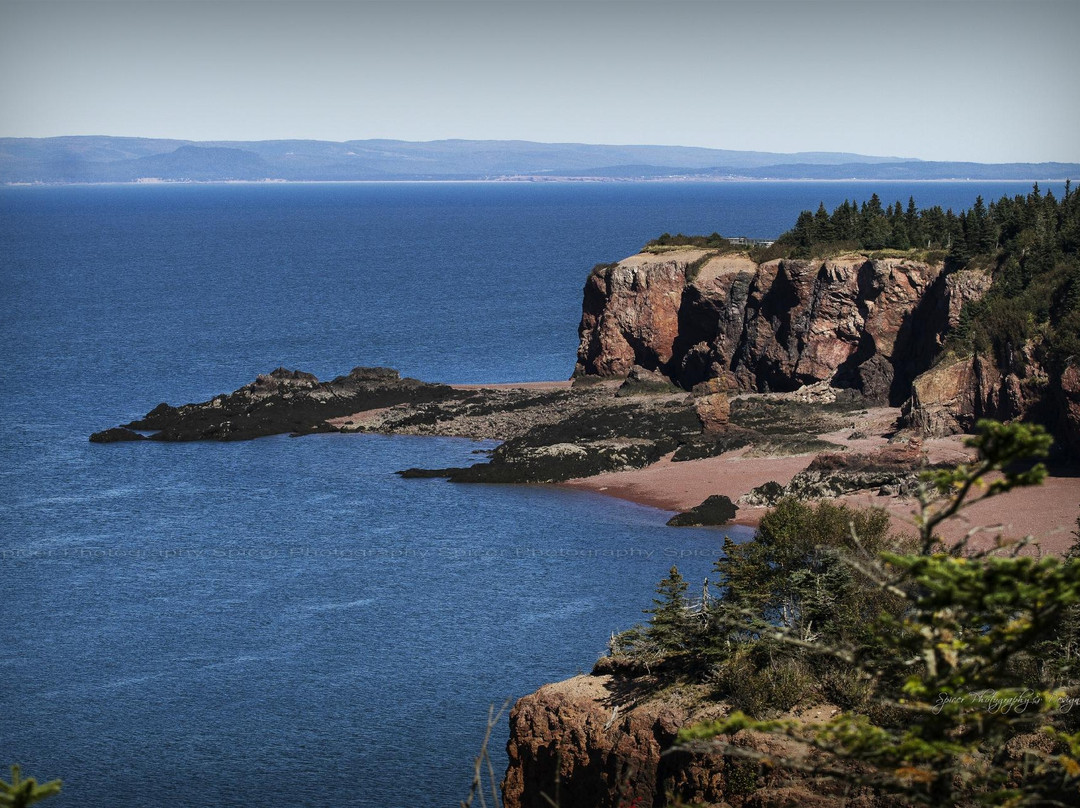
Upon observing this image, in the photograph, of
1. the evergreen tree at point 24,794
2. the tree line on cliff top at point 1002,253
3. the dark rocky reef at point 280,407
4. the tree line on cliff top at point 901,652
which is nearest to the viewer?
the evergreen tree at point 24,794

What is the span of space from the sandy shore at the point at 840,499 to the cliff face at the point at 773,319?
6.41 metres

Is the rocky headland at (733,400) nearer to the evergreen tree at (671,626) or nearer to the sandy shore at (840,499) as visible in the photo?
the sandy shore at (840,499)

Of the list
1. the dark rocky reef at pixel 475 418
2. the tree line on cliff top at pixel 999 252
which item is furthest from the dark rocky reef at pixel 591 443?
the tree line on cliff top at pixel 999 252

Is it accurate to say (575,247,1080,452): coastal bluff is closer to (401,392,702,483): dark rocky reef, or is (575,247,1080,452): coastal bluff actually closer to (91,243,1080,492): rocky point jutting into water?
(91,243,1080,492): rocky point jutting into water

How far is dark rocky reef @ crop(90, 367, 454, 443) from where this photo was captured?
3430 inches

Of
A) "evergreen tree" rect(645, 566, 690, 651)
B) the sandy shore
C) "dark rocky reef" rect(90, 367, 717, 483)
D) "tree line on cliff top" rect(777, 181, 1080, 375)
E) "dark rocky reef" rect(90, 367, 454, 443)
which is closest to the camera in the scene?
"evergreen tree" rect(645, 566, 690, 651)

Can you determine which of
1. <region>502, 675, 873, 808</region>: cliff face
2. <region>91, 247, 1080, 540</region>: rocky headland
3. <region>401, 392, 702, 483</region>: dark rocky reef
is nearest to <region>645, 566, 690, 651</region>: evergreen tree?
<region>502, 675, 873, 808</region>: cliff face

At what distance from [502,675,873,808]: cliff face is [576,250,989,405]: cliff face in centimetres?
5603

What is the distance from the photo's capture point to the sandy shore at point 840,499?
190 feet

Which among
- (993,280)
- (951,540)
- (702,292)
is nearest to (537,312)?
(702,292)

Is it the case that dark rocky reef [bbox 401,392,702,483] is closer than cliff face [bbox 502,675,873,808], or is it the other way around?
cliff face [bbox 502,675,873,808]

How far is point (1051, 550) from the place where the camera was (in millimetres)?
51844

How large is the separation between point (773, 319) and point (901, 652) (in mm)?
76668

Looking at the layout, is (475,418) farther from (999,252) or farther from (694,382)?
(999,252)
